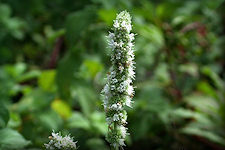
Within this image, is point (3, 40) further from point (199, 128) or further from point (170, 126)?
point (199, 128)

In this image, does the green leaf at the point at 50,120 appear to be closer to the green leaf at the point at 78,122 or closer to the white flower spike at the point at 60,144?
the green leaf at the point at 78,122

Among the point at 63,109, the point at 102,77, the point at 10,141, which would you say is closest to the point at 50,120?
the point at 63,109

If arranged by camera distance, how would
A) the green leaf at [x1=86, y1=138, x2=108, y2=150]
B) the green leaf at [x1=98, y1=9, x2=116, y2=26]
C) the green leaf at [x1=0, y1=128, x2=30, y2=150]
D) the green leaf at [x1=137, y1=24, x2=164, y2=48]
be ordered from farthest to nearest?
1. the green leaf at [x1=137, y1=24, x2=164, y2=48]
2. the green leaf at [x1=98, y1=9, x2=116, y2=26]
3. the green leaf at [x1=86, y1=138, x2=108, y2=150]
4. the green leaf at [x1=0, y1=128, x2=30, y2=150]

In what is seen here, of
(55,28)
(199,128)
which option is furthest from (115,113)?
(55,28)

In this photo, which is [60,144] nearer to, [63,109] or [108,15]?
[63,109]

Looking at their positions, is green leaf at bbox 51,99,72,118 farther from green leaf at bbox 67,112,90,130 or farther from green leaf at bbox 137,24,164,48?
green leaf at bbox 137,24,164,48

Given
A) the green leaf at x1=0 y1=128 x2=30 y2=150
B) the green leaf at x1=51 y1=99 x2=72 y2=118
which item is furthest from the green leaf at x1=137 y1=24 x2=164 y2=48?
the green leaf at x1=0 y1=128 x2=30 y2=150

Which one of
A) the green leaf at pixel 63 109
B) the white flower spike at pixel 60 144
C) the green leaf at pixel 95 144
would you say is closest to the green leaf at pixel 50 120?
the green leaf at pixel 63 109
